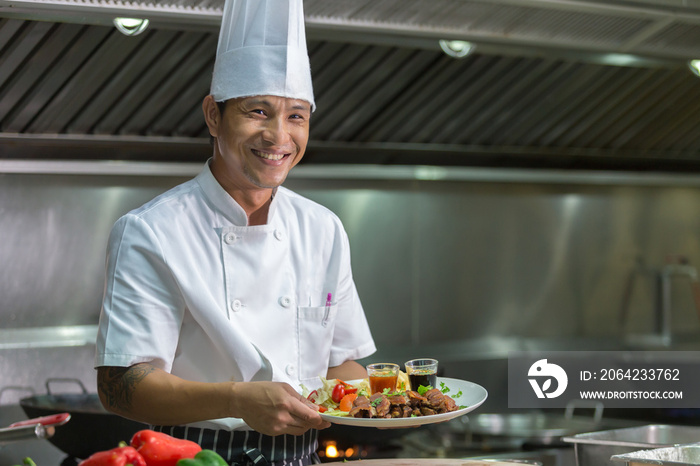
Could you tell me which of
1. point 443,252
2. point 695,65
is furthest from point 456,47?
point 443,252

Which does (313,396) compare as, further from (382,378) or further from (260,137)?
(260,137)

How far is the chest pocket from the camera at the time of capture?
197cm

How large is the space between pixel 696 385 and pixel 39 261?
134 inches

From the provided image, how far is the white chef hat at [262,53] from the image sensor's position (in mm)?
1832

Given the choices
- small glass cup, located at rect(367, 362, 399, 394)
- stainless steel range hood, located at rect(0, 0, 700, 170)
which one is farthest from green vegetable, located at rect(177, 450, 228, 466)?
stainless steel range hood, located at rect(0, 0, 700, 170)

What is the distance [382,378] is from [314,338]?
23 centimetres

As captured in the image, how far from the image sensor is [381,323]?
409 cm

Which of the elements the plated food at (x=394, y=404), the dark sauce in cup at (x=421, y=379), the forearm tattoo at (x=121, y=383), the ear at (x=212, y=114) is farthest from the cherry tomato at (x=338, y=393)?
the ear at (x=212, y=114)

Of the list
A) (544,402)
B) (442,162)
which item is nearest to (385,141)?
(442,162)

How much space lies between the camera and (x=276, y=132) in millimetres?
1815

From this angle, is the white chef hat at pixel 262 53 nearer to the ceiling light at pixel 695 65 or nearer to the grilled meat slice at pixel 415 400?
the grilled meat slice at pixel 415 400

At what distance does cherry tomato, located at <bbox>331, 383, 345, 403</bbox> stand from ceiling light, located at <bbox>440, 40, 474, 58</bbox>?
1.76 metres

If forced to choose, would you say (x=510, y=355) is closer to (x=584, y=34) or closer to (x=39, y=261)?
(x=584, y=34)

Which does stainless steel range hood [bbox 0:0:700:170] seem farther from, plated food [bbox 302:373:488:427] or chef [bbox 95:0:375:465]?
plated food [bbox 302:373:488:427]
